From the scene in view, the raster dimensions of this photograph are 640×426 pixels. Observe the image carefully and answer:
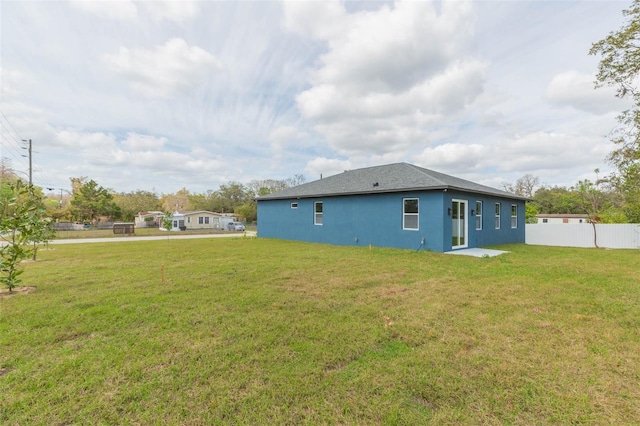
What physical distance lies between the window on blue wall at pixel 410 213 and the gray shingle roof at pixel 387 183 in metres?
0.56

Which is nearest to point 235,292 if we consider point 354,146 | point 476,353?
point 476,353

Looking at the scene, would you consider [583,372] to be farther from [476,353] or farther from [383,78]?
[383,78]

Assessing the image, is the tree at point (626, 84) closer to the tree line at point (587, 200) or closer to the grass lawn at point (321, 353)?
the tree line at point (587, 200)

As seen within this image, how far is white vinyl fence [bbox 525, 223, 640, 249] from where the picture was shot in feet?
39.8

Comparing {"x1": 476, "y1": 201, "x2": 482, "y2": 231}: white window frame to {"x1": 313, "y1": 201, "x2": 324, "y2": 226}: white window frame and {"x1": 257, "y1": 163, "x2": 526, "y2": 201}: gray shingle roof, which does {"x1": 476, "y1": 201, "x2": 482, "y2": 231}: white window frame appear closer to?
{"x1": 257, "y1": 163, "x2": 526, "y2": 201}: gray shingle roof

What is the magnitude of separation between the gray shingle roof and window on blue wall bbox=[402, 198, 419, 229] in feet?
1.85

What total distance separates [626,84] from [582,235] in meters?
6.67

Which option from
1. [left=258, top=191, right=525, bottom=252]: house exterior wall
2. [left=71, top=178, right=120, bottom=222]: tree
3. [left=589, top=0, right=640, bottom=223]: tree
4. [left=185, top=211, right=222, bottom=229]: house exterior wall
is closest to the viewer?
[left=589, top=0, right=640, bottom=223]: tree

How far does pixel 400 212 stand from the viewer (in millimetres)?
10852

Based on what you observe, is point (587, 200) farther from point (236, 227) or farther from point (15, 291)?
point (236, 227)

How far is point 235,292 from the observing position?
4.71m

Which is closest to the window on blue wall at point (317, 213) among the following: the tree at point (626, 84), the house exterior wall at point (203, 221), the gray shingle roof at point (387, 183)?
the gray shingle roof at point (387, 183)

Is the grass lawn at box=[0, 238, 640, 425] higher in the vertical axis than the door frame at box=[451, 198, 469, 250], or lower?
lower

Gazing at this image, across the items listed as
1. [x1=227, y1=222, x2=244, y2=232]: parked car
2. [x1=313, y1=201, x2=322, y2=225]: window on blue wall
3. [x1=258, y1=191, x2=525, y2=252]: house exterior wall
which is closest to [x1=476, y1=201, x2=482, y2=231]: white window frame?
[x1=258, y1=191, x2=525, y2=252]: house exterior wall
